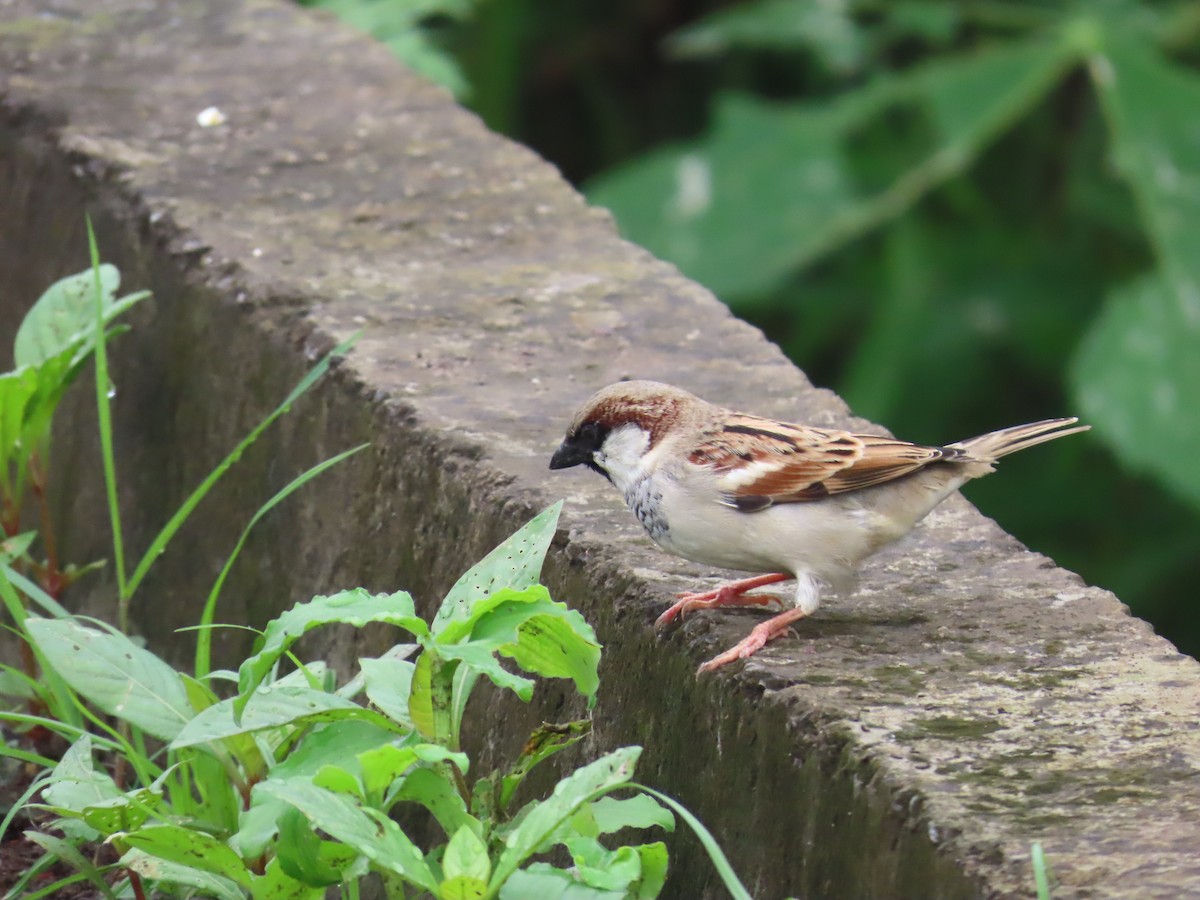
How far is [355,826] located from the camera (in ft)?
6.29

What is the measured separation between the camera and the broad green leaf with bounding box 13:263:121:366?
3.29m

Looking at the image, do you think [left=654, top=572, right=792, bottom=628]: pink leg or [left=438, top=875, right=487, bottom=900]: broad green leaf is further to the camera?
[left=654, top=572, right=792, bottom=628]: pink leg

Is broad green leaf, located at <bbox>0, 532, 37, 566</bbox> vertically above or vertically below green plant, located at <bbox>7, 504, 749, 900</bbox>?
above

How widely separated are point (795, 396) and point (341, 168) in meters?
1.64

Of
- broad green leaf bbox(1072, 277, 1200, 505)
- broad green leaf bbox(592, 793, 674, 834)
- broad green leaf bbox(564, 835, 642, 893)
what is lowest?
broad green leaf bbox(564, 835, 642, 893)

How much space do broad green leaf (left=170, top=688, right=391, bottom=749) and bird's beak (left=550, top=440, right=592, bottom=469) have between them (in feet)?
2.93

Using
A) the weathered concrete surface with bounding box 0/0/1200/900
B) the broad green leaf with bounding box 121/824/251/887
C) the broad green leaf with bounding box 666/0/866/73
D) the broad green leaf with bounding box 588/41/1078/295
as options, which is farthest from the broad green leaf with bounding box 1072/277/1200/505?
the broad green leaf with bounding box 121/824/251/887

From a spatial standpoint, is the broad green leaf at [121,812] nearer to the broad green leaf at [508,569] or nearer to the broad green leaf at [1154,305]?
the broad green leaf at [508,569]

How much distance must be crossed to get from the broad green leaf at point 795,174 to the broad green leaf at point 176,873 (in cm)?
430

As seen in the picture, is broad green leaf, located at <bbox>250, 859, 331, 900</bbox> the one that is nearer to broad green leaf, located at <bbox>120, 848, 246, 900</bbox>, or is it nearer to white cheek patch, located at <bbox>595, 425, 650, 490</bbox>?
broad green leaf, located at <bbox>120, 848, 246, 900</bbox>

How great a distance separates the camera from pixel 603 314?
12.7ft

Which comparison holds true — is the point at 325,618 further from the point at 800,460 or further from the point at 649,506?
the point at 800,460

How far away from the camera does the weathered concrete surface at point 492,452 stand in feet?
7.22

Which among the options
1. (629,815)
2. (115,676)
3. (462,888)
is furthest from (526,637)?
(115,676)
